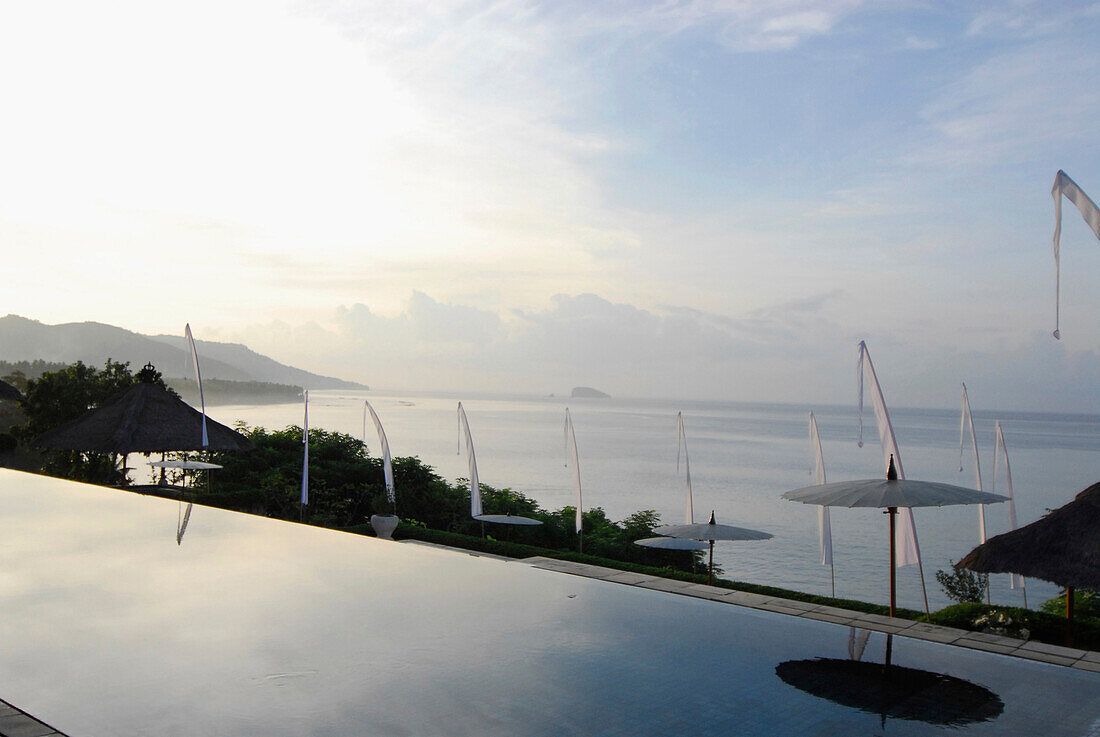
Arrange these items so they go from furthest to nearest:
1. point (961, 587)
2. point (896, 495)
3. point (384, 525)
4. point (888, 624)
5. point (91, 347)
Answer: point (91, 347), point (961, 587), point (384, 525), point (896, 495), point (888, 624)

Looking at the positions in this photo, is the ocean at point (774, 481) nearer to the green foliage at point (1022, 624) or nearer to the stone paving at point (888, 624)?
the green foliage at point (1022, 624)

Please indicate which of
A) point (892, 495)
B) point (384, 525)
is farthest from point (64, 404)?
point (892, 495)

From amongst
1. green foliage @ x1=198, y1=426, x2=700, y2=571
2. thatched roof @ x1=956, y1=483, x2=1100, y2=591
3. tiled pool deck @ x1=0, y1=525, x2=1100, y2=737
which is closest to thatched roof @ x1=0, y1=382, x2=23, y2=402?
green foliage @ x1=198, y1=426, x2=700, y2=571

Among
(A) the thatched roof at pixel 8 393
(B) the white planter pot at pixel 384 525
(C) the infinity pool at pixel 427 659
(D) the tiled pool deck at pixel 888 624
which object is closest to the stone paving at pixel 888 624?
(D) the tiled pool deck at pixel 888 624

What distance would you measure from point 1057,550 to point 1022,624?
671 mm

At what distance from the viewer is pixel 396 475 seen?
15.6 m

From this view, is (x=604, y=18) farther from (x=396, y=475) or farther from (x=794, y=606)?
(x=794, y=606)

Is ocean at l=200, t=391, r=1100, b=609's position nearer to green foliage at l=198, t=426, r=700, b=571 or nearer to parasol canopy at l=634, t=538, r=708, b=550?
green foliage at l=198, t=426, r=700, b=571

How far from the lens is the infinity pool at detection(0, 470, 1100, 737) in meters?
3.91

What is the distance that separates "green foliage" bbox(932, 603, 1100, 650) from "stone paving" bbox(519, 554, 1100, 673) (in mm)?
447

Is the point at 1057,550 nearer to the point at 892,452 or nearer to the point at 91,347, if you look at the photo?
the point at 892,452

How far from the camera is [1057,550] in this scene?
643 centimetres

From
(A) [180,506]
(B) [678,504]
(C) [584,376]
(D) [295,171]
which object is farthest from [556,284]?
(C) [584,376]

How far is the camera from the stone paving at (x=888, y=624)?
534 centimetres
